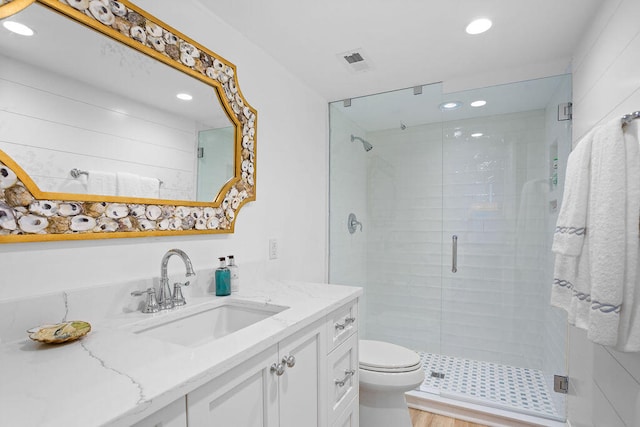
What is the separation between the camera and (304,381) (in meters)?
1.15

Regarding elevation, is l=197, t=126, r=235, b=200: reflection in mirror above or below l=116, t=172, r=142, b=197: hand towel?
above

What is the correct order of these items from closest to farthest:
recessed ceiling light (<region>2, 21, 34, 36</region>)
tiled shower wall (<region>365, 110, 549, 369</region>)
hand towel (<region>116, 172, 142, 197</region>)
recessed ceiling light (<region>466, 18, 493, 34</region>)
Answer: recessed ceiling light (<region>2, 21, 34, 36</region>)
hand towel (<region>116, 172, 142, 197</region>)
recessed ceiling light (<region>466, 18, 493, 34</region>)
tiled shower wall (<region>365, 110, 549, 369</region>)

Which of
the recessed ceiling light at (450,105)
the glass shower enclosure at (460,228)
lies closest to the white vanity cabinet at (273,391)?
the glass shower enclosure at (460,228)

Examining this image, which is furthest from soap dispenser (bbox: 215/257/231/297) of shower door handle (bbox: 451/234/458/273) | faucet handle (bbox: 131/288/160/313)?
shower door handle (bbox: 451/234/458/273)

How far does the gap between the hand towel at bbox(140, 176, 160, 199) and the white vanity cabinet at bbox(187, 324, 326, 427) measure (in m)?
0.74

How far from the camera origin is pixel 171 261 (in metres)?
1.35

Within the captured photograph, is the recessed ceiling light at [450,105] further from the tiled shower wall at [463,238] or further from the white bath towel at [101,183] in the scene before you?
the white bath towel at [101,183]

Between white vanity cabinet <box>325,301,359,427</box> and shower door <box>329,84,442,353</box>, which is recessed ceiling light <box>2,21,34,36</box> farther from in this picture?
shower door <box>329,84,442,353</box>

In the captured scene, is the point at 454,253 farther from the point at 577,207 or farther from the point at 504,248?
the point at 577,207

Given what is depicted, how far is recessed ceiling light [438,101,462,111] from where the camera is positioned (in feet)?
8.29

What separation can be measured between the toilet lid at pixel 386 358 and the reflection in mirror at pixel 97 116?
1240 mm

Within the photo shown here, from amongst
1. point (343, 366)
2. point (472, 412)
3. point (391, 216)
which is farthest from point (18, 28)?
point (472, 412)

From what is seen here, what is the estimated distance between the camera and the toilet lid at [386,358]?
1799mm

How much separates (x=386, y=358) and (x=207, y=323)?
1081mm
